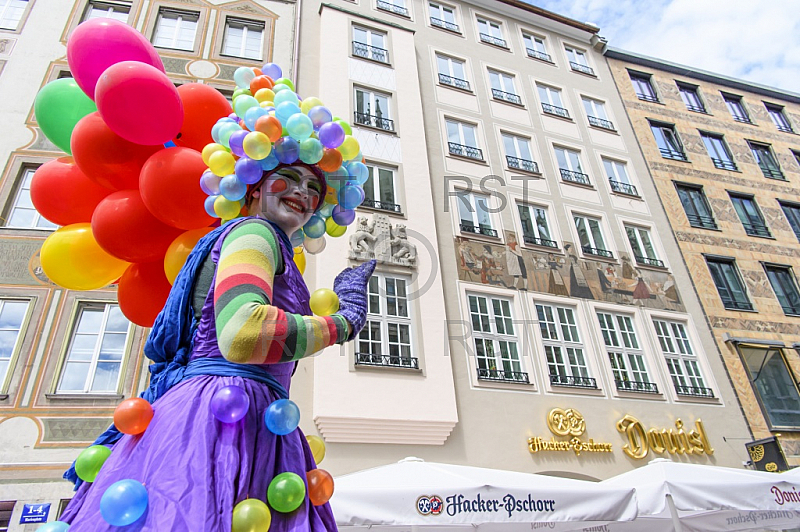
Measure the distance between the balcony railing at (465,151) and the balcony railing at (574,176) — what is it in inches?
114

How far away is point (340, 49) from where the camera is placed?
13695 mm

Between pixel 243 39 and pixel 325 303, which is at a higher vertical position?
pixel 243 39

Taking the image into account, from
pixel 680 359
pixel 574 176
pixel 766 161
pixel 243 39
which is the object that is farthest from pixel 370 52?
pixel 766 161

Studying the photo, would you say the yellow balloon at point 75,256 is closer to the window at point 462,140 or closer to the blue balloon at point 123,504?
the blue balloon at point 123,504

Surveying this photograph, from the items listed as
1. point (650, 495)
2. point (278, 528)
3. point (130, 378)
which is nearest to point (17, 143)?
point (130, 378)

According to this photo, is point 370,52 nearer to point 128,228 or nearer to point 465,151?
point 465,151

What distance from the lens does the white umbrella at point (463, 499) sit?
212 inches

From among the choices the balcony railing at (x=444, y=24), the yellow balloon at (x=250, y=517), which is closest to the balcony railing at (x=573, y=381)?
the yellow balloon at (x=250, y=517)

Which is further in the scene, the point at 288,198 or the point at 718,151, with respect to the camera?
the point at 718,151

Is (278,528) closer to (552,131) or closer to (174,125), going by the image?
(174,125)

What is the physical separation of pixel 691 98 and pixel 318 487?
23257 millimetres

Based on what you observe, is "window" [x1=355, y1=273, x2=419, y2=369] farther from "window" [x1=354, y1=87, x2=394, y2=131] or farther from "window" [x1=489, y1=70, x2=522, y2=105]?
"window" [x1=489, y1=70, x2=522, y2=105]

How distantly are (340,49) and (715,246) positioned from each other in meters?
12.7

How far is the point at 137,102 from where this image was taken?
2.25 m
